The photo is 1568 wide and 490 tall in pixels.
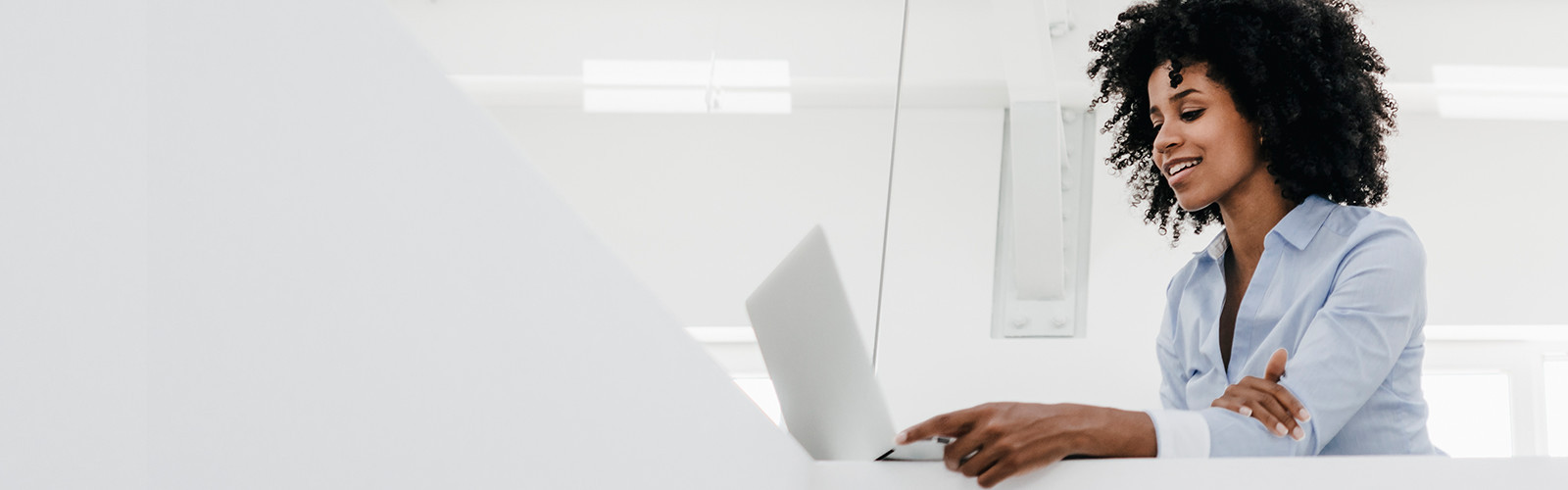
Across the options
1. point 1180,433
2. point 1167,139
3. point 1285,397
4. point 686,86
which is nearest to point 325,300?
point 1180,433

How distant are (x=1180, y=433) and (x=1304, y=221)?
1.28 feet

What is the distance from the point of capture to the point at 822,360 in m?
0.64

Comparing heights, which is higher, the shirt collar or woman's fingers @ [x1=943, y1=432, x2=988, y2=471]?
the shirt collar

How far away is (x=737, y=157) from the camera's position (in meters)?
2.59

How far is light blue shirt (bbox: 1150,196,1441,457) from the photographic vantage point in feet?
2.45

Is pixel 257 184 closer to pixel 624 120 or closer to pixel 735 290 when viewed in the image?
pixel 735 290

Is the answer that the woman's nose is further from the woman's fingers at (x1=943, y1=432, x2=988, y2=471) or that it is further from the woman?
the woman's fingers at (x1=943, y1=432, x2=988, y2=471)

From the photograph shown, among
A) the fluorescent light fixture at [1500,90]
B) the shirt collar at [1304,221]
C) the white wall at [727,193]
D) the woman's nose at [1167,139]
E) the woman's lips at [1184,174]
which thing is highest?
the fluorescent light fixture at [1500,90]

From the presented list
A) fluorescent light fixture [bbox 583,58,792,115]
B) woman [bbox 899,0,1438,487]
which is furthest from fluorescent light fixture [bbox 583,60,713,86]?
woman [bbox 899,0,1438,487]

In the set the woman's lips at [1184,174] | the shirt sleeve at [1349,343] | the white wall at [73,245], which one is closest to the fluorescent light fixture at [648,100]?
the woman's lips at [1184,174]

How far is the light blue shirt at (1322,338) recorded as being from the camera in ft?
2.45

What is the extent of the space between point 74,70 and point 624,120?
2563mm

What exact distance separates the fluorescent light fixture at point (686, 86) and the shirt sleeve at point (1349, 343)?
1.68 meters

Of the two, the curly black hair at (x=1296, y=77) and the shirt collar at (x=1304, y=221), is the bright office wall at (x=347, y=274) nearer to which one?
the shirt collar at (x=1304, y=221)
